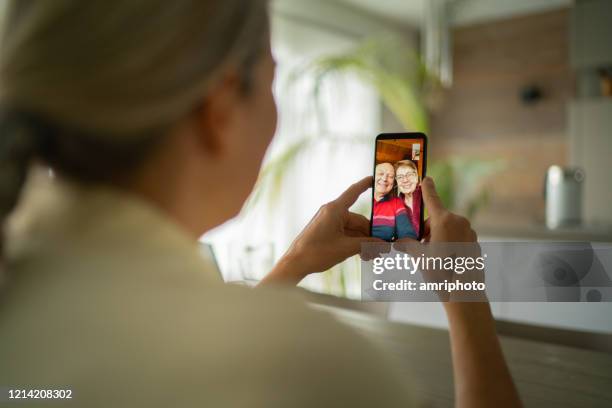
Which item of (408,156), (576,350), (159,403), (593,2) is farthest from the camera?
(593,2)

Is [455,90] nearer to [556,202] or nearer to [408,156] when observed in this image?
[556,202]

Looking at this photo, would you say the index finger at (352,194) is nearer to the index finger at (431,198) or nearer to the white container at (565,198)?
the index finger at (431,198)

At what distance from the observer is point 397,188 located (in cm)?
61

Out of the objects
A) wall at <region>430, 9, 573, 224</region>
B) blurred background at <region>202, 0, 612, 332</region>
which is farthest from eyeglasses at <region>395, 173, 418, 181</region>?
wall at <region>430, 9, 573, 224</region>

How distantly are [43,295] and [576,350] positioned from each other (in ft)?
2.46

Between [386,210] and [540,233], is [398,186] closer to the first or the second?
[386,210]

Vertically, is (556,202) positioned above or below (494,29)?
below

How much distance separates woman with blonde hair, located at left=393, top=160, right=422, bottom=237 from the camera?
59 centimetres

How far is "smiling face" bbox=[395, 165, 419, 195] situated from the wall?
3.38 meters

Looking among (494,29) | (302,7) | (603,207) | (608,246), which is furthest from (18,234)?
(494,29)

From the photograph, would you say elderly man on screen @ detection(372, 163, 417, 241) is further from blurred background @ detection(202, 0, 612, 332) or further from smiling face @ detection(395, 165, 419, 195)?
blurred background @ detection(202, 0, 612, 332)

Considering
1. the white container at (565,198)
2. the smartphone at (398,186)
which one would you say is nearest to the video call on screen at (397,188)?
the smartphone at (398,186)

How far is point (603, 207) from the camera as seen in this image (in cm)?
292

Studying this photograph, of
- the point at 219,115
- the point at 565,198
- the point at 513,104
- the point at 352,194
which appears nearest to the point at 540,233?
the point at 565,198
